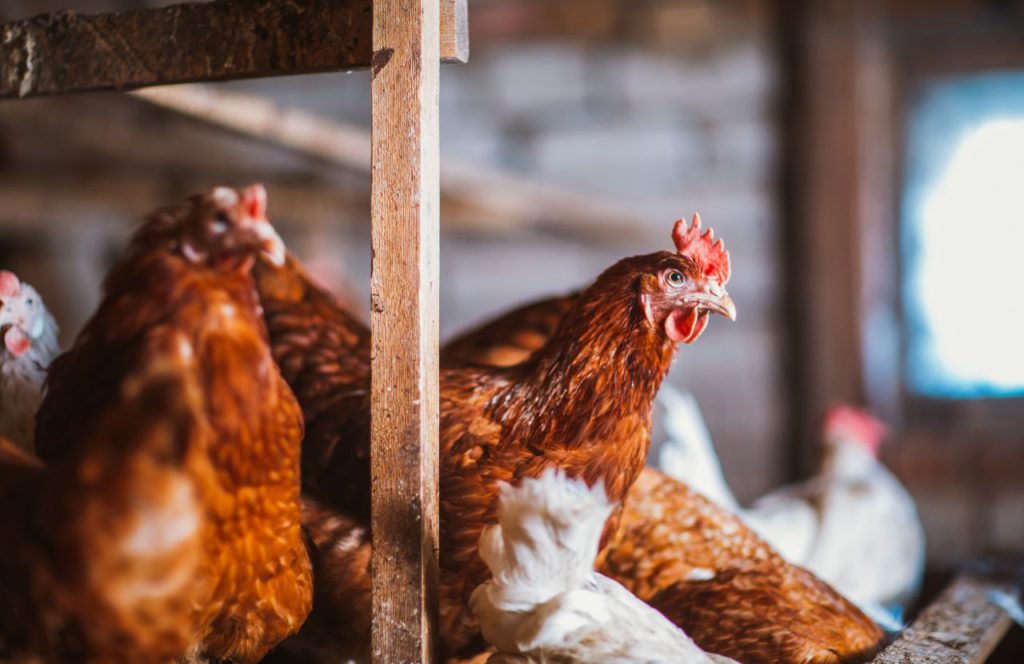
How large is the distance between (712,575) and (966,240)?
104 inches

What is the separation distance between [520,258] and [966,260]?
1839mm

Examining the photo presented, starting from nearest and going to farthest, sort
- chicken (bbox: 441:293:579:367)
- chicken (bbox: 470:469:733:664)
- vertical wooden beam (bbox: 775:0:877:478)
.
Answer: chicken (bbox: 470:469:733:664)
chicken (bbox: 441:293:579:367)
vertical wooden beam (bbox: 775:0:877:478)

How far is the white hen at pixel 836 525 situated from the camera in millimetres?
2271

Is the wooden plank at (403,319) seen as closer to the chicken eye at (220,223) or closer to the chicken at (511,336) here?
the chicken eye at (220,223)

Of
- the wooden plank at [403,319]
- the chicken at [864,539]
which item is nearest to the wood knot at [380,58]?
the wooden plank at [403,319]

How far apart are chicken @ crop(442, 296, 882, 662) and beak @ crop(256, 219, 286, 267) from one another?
2.36 feet

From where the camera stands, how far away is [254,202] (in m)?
1.04

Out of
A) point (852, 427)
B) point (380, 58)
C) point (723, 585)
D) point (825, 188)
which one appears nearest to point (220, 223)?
point (380, 58)

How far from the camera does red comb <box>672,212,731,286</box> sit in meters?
1.41

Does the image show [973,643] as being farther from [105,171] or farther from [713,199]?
[105,171]

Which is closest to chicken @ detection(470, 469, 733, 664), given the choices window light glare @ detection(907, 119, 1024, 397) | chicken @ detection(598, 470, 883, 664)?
chicken @ detection(598, 470, 883, 664)

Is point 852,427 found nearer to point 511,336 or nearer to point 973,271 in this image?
point 973,271

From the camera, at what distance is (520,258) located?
4246 millimetres

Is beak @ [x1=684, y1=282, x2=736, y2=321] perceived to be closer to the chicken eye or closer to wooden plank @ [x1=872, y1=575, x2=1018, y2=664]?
wooden plank @ [x1=872, y1=575, x2=1018, y2=664]
